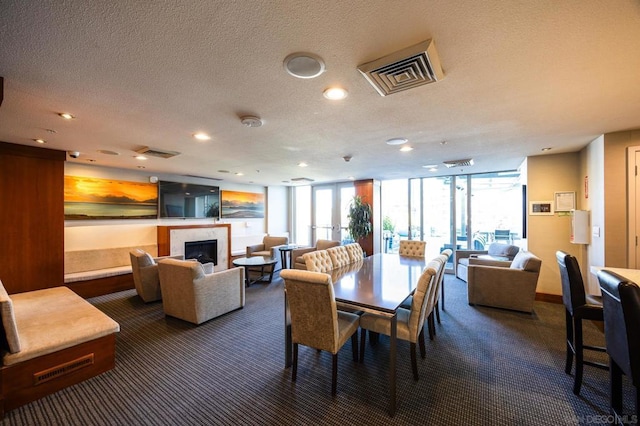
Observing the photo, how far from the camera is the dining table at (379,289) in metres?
1.93

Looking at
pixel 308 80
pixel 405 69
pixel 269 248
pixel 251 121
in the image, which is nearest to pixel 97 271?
pixel 269 248

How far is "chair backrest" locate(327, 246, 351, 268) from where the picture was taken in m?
3.52

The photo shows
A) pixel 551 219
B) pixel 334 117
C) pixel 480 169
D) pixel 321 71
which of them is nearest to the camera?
pixel 321 71

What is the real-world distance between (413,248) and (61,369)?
4.68 metres

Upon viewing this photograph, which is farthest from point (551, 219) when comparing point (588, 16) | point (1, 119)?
point (1, 119)

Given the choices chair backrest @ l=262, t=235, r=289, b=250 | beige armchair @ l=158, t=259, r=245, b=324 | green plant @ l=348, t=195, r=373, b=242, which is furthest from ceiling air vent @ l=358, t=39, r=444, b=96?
chair backrest @ l=262, t=235, r=289, b=250

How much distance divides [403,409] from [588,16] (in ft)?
8.65

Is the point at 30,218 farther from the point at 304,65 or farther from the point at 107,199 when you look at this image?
the point at 304,65

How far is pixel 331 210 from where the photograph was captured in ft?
26.5

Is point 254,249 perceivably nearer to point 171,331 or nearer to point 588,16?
point 171,331

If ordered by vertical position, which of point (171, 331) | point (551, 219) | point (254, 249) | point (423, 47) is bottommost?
point (171, 331)

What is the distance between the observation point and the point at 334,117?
2557mm

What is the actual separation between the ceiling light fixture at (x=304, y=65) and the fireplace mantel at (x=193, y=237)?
5344 mm

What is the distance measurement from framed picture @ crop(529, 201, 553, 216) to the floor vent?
6193 mm
